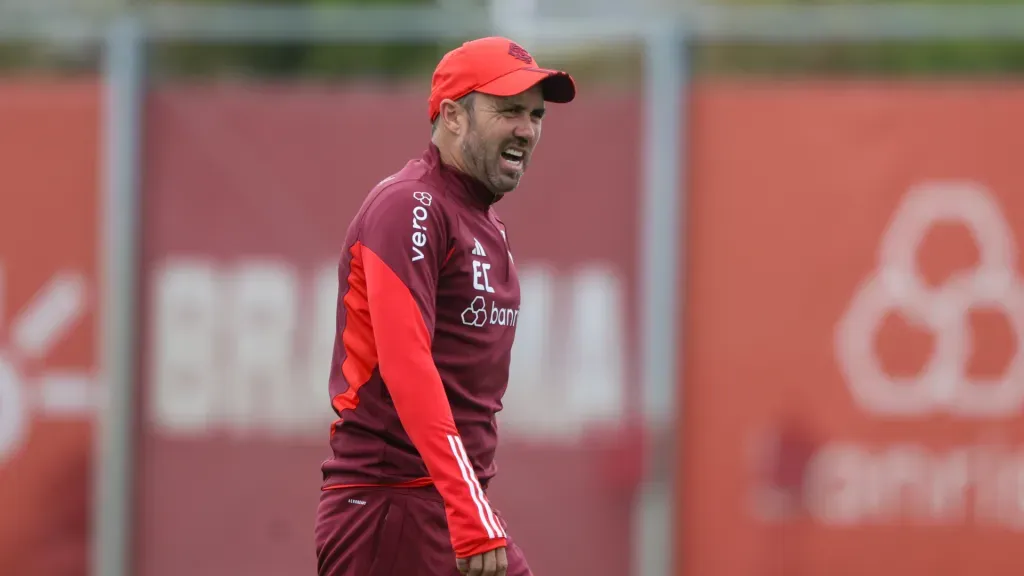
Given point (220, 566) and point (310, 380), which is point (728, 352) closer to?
point (310, 380)

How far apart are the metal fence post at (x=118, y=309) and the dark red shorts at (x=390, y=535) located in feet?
11.2

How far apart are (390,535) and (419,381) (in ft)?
1.46

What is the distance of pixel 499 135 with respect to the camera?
12.8ft

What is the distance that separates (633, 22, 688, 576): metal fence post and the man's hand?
342 centimetres

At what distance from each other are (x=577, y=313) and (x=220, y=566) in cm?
200

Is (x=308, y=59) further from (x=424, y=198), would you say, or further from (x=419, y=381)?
(x=419, y=381)

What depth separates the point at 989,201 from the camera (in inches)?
272

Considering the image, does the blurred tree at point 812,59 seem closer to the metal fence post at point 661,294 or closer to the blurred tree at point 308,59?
the metal fence post at point 661,294

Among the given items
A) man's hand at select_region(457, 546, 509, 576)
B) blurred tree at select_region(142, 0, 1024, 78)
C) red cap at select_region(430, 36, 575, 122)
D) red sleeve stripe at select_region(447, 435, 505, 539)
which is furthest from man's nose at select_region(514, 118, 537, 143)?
blurred tree at select_region(142, 0, 1024, 78)

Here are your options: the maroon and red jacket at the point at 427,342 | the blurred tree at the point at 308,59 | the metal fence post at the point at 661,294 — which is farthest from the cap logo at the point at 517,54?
the blurred tree at the point at 308,59

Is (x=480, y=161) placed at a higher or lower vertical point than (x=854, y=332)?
higher

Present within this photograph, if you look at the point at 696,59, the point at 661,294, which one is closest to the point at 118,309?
the point at 661,294

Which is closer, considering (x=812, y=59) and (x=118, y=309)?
(x=118, y=309)

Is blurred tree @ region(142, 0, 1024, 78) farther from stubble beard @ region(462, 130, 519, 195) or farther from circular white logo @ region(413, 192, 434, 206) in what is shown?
circular white logo @ region(413, 192, 434, 206)
